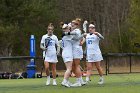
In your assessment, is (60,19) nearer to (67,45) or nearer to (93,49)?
(93,49)

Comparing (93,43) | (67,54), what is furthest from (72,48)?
(93,43)

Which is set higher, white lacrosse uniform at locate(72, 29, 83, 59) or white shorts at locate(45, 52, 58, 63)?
white lacrosse uniform at locate(72, 29, 83, 59)

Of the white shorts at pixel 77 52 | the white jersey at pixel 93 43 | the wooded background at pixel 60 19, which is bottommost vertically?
the white shorts at pixel 77 52

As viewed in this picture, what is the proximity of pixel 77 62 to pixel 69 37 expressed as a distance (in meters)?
0.86

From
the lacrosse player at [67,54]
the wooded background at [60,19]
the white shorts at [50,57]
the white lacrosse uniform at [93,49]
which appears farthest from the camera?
the wooded background at [60,19]

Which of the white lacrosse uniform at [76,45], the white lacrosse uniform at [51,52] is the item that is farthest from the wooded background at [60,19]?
the white lacrosse uniform at [76,45]

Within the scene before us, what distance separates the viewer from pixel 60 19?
5347cm

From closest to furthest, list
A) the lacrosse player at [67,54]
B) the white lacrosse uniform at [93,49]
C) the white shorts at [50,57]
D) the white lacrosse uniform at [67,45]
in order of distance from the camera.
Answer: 1. the lacrosse player at [67,54]
2. the white lacrosse uniform at [67,45]
3. the white shorts at [50,57]
4. the white lacrosse uniform at [93,49]

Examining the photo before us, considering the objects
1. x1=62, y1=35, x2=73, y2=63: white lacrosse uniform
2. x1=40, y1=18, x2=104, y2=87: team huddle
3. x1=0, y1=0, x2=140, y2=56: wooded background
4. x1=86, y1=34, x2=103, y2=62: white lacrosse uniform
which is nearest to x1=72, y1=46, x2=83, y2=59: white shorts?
x1=40, y1=18, x2=104, y2=87: team huddle

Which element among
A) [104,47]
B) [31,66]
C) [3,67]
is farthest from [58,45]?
[104,47]

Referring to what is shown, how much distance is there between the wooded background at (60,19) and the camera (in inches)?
1788

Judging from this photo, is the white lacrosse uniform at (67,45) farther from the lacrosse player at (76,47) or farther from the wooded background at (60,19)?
the wooded background at (60,19)

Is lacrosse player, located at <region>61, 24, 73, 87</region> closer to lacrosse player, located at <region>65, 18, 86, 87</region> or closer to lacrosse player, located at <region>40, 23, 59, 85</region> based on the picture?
lacrosse player, located at <region>65, 18, 86, 87</region>

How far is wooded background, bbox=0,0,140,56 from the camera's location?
45406 millimetres
